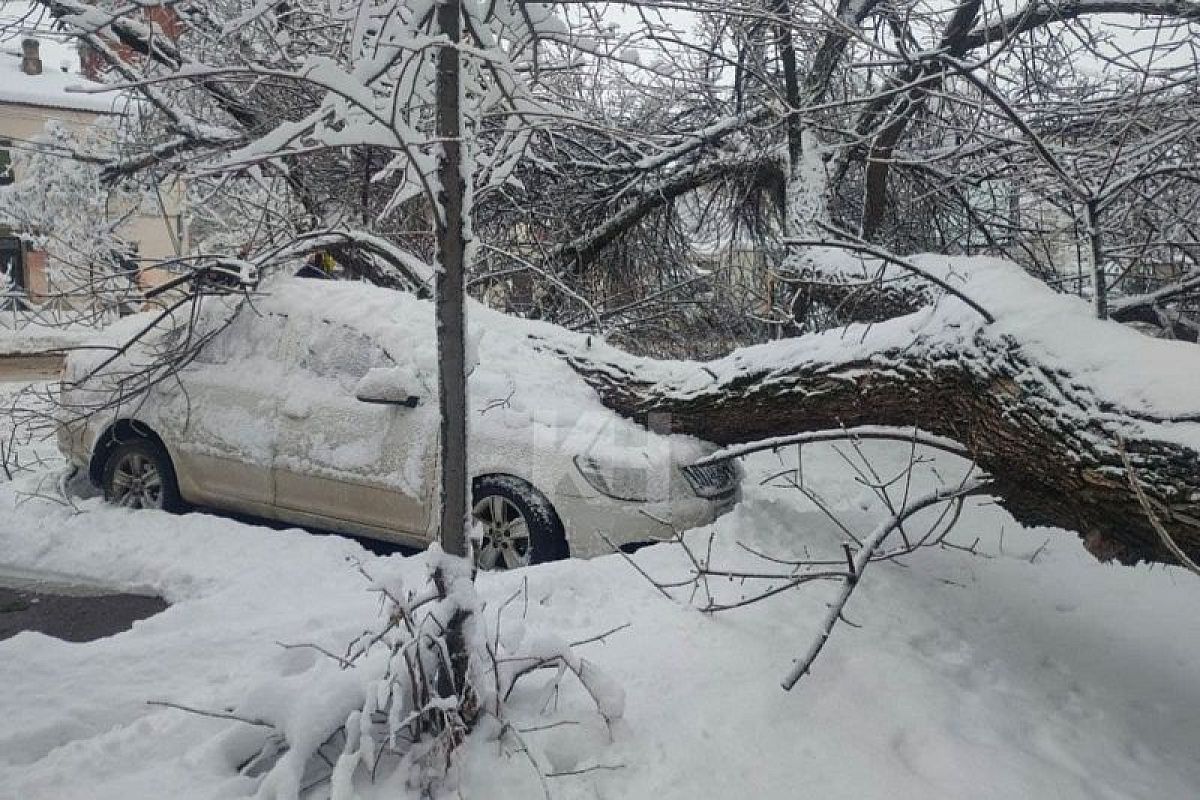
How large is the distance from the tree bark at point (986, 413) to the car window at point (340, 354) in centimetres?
161

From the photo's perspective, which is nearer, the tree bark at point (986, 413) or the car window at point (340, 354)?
the tree bark at point (986, 413)

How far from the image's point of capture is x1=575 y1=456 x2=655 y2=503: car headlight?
440cm

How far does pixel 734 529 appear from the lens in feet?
13.5

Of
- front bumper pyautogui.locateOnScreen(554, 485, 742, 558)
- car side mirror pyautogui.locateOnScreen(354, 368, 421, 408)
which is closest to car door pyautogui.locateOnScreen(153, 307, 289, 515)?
car side mirror pyautogui.locateOnScreen(354, 368, 421, 408)

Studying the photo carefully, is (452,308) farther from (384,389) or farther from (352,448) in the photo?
(352,448)

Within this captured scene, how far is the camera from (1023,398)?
2.87 m

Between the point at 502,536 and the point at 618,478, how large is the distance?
2.55ft

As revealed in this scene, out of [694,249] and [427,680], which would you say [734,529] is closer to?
[427,680]

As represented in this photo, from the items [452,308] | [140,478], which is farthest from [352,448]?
[452,308]

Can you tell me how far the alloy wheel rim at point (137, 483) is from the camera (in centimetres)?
542

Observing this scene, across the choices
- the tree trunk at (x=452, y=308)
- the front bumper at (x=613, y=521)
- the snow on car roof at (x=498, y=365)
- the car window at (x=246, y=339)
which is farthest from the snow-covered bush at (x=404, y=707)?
the car window at (x=246, y=339)

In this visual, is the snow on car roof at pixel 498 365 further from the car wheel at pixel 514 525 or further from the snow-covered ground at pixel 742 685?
the snow-covered ground at pixel 742 685

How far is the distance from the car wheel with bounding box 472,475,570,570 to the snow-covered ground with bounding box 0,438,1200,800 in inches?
28.2

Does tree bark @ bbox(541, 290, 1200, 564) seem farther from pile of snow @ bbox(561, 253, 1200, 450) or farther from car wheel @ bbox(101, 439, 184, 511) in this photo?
car wheel @ bbox(101, 439, 184, 511)
